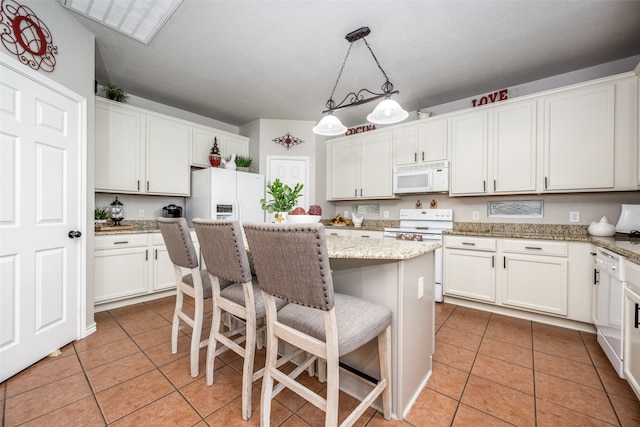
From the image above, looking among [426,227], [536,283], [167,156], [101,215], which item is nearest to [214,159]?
[167,156]

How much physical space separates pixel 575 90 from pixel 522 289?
6.84ft

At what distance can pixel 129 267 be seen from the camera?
9.80ft

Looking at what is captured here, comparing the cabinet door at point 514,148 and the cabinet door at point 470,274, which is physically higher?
the cabinet door at point 514,148

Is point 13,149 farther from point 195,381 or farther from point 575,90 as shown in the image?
point 575,90

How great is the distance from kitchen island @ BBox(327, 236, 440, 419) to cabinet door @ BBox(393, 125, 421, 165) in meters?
2.38

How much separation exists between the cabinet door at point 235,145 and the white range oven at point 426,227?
272 centimetres

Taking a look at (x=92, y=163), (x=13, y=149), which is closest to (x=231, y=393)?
(x=13, y=149)

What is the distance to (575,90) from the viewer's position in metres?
2.62

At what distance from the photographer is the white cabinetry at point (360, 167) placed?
13.1ft

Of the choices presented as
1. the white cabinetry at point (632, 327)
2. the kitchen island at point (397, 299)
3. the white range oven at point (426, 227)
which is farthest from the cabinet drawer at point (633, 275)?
the white range oven at point (426, 227)

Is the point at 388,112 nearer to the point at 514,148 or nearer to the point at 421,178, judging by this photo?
the point at 421,178

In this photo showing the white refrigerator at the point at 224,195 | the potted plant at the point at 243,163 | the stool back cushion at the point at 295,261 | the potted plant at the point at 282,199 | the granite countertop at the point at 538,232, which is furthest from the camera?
the potted plant at the point at 243,163

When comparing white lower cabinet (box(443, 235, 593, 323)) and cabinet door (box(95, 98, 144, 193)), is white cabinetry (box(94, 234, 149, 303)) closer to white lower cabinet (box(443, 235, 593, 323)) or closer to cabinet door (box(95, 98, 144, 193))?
cabinet door (box(95, 98, 144, 193))

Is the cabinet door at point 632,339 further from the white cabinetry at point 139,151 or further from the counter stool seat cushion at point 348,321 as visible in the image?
the white cabinetry at point 139,151
